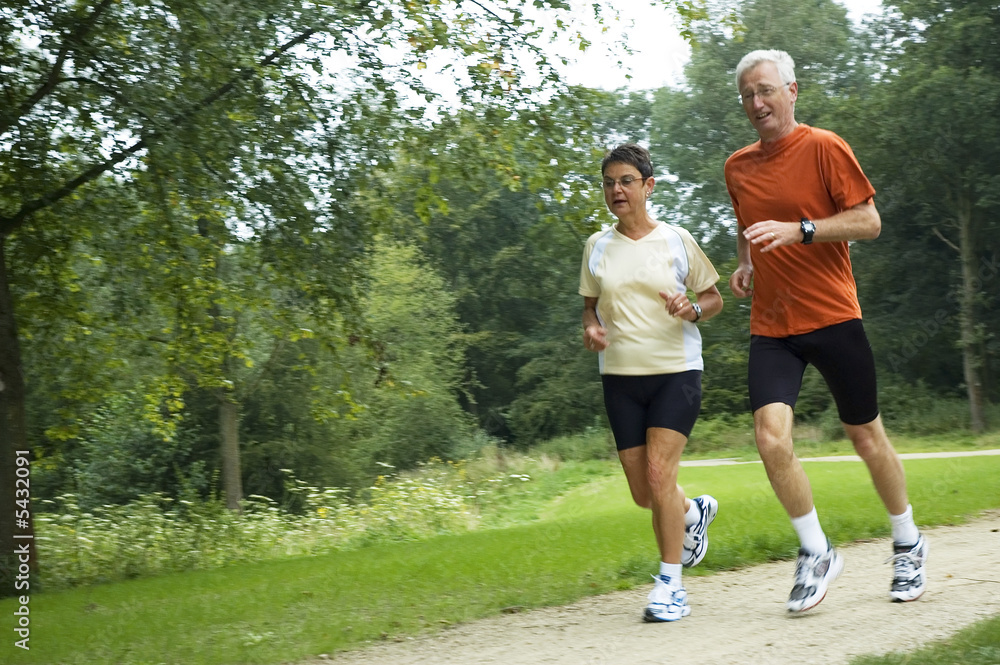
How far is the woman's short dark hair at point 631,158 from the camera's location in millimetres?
5453

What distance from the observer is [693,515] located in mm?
5930

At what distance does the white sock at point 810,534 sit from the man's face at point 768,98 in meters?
1.88

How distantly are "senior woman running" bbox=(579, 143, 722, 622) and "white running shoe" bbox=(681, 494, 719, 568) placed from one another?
467 mm

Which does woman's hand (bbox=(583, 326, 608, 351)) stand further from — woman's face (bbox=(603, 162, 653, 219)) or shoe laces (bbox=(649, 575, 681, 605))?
shoe laces (bbox=(649, 575, 681, 605))

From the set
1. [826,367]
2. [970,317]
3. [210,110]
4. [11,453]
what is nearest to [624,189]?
[826,367]

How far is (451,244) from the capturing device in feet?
167

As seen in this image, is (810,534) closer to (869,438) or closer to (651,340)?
(869,438)

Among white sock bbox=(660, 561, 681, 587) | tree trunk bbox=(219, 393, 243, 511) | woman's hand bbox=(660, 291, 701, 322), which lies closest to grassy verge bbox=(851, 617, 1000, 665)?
white sock bbox=(660, 561, 681, 587)

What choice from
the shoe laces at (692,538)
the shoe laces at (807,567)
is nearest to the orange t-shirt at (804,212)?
the shoe laces at (807,567)

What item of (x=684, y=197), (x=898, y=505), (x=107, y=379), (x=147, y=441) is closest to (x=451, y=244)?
(x=684, y=197)

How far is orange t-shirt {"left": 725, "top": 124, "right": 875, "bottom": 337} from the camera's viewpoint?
507 centimetres

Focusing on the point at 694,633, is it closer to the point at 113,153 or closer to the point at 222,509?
the point at 113,153

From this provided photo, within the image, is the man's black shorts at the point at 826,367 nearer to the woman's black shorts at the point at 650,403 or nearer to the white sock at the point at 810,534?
the woman's black shorts at the point at 650,403

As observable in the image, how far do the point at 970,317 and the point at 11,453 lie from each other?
27.1 meters
